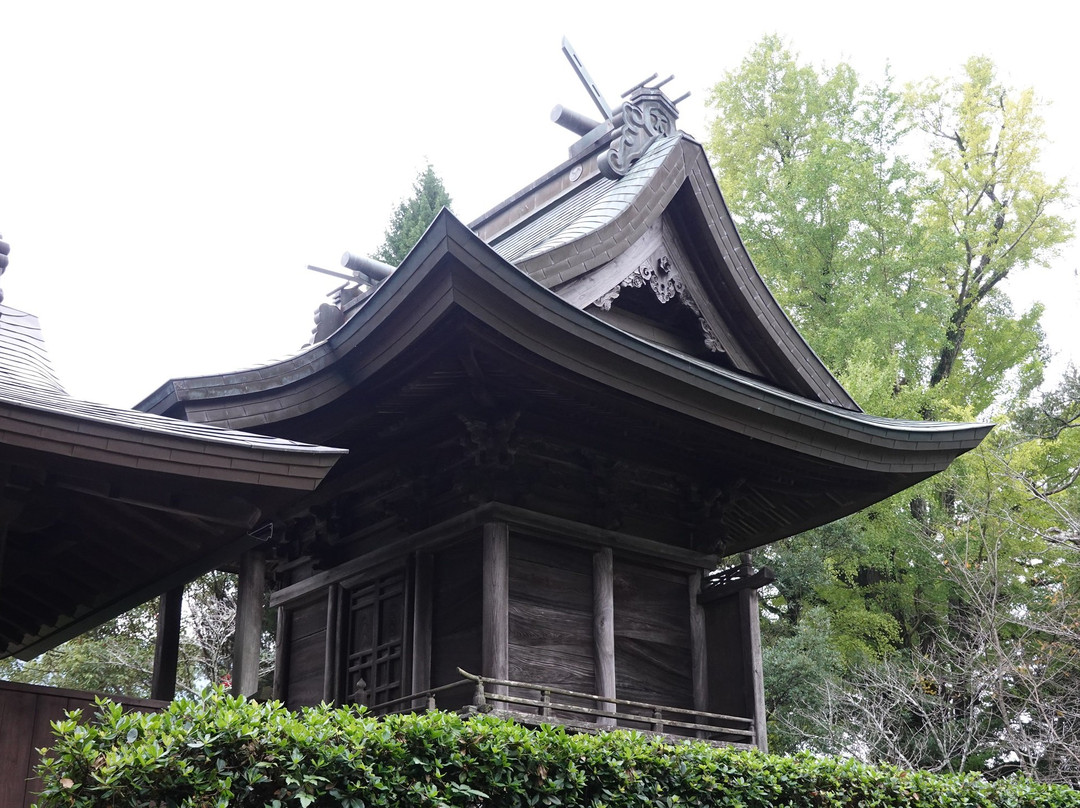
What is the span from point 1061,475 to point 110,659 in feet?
64.2

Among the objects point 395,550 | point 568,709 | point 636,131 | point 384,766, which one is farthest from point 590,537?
point 636,131

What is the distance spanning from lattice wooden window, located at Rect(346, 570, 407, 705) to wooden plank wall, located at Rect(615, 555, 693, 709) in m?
1.95

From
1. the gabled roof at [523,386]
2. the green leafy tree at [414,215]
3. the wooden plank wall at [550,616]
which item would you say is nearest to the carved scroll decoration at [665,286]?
the gabled roof at [523,386]

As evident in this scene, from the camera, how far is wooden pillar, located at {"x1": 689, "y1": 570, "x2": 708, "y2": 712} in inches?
400

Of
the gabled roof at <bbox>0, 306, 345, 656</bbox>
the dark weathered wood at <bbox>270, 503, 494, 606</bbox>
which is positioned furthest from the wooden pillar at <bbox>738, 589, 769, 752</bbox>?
the gabled roof at <bbox>0, 306, 345, 656</bbox>

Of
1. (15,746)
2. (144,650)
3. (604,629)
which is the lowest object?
(15,746)

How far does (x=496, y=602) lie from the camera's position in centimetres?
859

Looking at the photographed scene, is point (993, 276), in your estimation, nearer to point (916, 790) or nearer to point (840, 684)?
point (840, 684)

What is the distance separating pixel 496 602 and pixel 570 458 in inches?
63.2

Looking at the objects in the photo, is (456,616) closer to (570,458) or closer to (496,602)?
(496,602)

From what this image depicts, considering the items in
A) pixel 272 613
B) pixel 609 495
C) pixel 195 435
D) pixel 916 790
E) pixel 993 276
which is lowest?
pixel 916 790

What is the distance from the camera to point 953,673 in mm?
19219

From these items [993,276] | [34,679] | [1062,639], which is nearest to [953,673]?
[1062,639]

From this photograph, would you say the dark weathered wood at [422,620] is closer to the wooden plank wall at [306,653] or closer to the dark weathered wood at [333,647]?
the dark weathered wood at [333,647]
